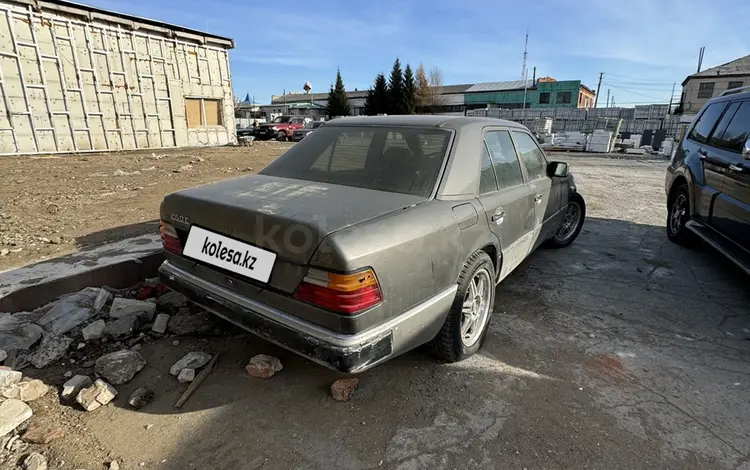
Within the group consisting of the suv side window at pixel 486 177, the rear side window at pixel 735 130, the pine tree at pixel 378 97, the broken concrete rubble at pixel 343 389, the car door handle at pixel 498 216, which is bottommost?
the broken concrete rubble at pixel 343 389

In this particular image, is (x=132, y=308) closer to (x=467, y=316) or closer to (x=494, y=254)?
(x=467, y=316)

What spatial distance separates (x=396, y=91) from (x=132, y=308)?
4592 centimetres

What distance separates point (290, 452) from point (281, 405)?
→ 34 cm

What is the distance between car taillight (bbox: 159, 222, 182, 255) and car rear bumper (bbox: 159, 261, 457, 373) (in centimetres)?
18

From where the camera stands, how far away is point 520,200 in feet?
10.3

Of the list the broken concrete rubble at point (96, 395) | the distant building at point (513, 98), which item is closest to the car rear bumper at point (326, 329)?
the broken concrete rubble at point (96, 395)

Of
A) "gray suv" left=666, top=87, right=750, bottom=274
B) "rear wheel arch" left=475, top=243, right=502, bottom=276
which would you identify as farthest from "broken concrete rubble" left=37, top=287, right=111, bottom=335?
"gray suv" left=666, top=87, right=750, bottom=274

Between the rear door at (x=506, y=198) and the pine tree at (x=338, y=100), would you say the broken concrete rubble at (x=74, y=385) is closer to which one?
the rear door at (x=506, y=198)

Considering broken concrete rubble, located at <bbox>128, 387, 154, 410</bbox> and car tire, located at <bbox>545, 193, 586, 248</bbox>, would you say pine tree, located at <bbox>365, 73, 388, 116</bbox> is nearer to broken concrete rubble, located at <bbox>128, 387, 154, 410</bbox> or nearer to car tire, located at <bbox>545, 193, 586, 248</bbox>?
car tire, located at <bbox>545, 193, 586, 248</bbox>

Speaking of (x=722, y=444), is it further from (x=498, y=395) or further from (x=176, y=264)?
(x=176, y=264)

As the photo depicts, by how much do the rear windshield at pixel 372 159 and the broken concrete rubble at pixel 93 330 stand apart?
1519 mm

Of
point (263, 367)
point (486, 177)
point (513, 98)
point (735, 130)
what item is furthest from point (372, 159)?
point (513, 98)

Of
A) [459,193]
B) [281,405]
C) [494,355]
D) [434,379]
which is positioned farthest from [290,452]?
[459,193]

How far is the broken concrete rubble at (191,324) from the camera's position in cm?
282
